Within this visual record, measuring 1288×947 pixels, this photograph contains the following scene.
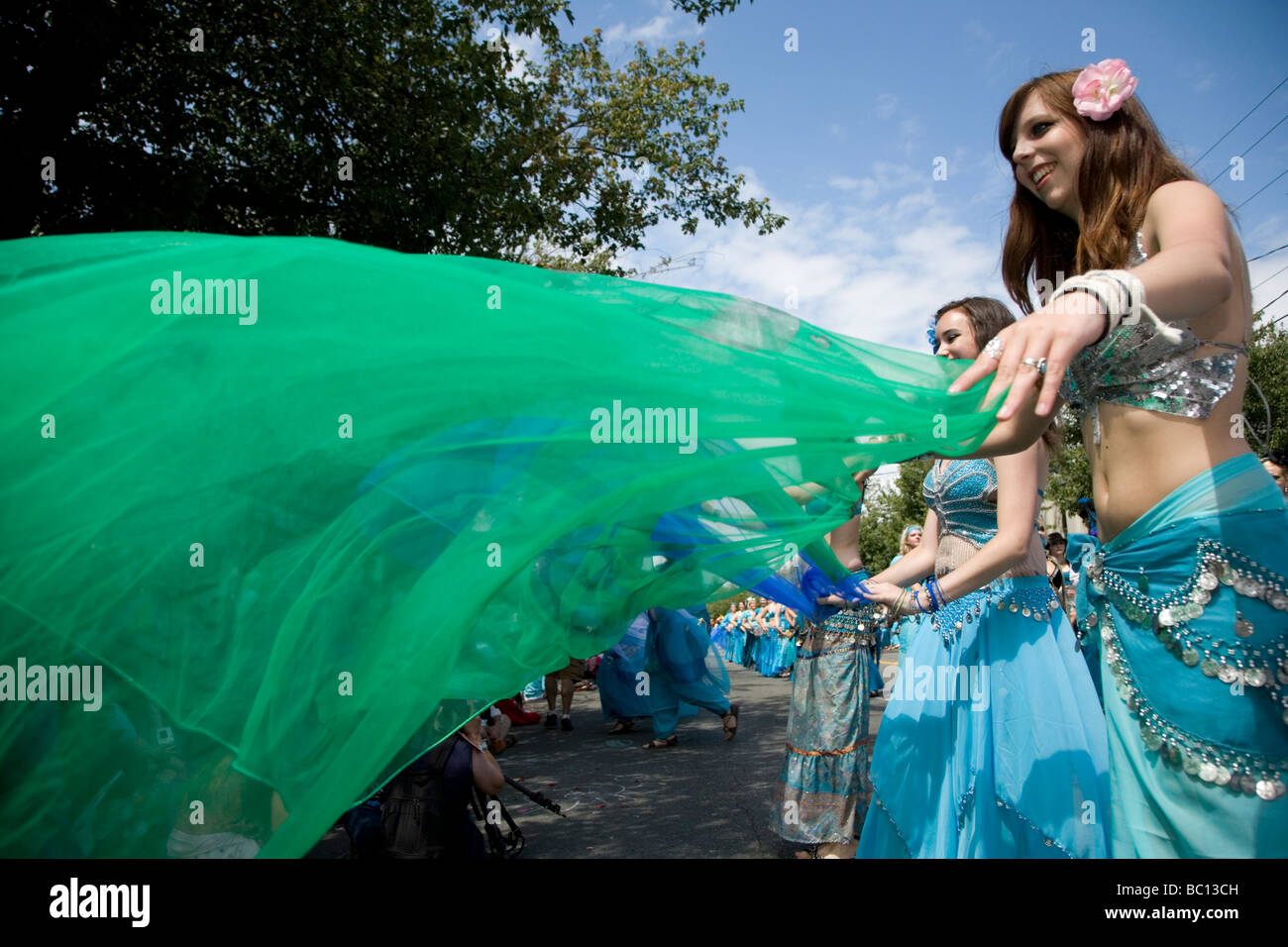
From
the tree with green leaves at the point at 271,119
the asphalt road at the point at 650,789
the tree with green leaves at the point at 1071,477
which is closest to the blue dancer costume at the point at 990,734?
the asphalt road at the point at 650,789

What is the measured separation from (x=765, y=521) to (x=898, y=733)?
122 centimetres

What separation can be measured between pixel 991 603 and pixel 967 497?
0.43 metres

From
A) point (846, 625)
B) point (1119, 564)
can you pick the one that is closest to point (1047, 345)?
point (1119, 564)

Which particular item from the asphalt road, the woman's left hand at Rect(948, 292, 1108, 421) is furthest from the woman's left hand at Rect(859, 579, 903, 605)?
the asphalt road

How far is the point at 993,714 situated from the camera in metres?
2.71

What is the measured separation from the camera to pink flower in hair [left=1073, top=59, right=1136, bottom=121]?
187cm

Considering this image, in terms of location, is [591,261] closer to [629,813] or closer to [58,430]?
[629,813]

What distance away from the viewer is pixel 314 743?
1604 millimetres

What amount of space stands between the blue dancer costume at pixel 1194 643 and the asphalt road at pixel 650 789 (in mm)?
3191

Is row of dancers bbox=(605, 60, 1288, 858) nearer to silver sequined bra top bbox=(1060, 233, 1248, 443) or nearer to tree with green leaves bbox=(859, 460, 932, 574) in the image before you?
silver sequined bra top bbox=(1060, 233, 1248, 443)

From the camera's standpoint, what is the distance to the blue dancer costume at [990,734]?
254 cm
